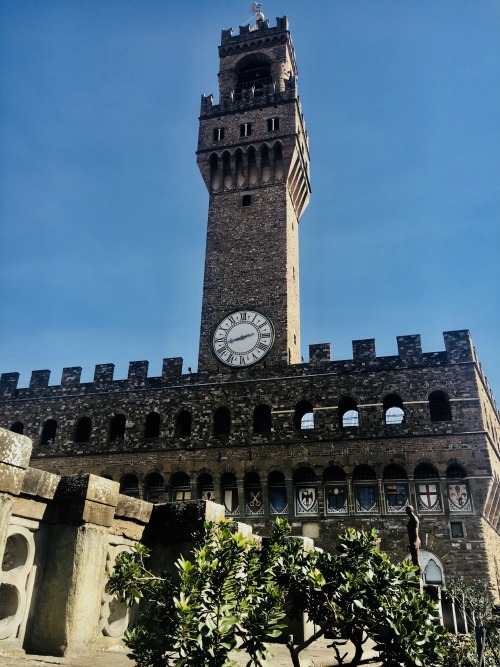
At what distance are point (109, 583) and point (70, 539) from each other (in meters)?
0.50

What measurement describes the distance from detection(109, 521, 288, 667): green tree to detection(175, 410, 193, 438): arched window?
18777 millimetres

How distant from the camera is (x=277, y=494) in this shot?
21.3 metres

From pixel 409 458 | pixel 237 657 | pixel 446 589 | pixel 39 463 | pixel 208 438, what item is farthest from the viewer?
pixel 39 463

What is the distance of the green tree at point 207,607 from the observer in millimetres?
3680

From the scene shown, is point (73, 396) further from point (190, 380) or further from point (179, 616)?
point (179, 616)

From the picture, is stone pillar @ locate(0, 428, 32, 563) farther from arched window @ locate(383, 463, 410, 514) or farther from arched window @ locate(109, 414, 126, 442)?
arched window @ locate(109, 414, 126, 442)

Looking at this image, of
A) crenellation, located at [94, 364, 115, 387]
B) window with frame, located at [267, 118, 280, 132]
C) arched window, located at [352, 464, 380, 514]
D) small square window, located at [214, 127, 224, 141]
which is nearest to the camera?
A: arched window, located at [352, 464, 380, 514]

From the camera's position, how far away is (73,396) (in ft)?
82.6

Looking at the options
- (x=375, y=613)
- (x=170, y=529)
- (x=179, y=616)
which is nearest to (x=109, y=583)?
(x=170, y=529)

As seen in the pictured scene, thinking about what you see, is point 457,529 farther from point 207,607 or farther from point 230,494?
point 207,607

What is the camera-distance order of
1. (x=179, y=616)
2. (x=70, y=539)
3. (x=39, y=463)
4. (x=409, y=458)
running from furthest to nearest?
(x=39, y=463) → (x=409, y=458) → (x=70, y=539) → (x=179, y=616)

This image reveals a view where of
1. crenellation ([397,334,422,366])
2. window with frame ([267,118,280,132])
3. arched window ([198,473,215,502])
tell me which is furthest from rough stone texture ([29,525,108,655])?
window with frame ([267,118,280,132])

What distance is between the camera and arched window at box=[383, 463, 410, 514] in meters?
20.0

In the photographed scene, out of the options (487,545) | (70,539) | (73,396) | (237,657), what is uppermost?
(73,396)
